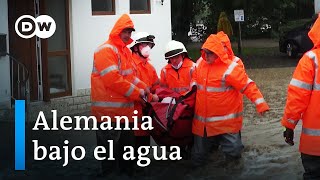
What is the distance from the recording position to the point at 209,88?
288 inches

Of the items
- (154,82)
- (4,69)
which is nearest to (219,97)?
(154,82)

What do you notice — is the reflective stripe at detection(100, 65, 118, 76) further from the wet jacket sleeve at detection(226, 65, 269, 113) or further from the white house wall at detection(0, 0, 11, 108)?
the white house wall at detection(0, 0, 11, 108)

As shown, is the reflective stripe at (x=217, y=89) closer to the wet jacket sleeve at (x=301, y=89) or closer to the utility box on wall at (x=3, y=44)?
the wet jacket sleeve at (x=301, y=89)

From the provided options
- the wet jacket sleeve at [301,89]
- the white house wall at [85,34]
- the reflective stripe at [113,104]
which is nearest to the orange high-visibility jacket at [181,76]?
the reflective stripe at [113,104]

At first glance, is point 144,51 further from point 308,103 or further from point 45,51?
point 45,51

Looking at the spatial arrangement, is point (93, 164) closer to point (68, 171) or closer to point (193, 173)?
point (68, 171)

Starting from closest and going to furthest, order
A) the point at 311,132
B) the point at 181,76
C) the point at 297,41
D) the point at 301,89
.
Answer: the point at 301,89 < the point at 311,132 < the point at 181,76 < the point at 297,41

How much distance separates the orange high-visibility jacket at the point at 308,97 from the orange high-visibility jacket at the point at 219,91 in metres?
1.52

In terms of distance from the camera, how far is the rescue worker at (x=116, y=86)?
693 centimetres

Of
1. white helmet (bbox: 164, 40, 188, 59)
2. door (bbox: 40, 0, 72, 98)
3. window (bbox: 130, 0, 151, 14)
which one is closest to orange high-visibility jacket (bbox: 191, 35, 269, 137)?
white helmet (bbox: 164, 40, 188, 59)

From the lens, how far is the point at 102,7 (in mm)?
13094

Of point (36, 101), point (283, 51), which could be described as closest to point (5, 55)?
point (36, 101)

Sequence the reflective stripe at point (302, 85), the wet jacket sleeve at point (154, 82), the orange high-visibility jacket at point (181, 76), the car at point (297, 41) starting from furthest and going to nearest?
the car at point (297, 41) < the wet jacket sleeve at point (154, 82) < the orange high-visibility jacket at point (181, 76) < the reflective stripe at point (302, 85)

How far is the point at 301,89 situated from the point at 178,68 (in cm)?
272
